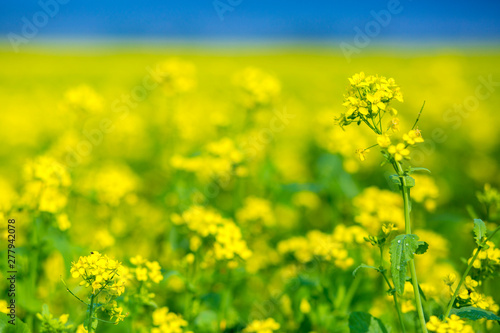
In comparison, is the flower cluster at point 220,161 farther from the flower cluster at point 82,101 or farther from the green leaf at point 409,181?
the green leaf at point 409,181

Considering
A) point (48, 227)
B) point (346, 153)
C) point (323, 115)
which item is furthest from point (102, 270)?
point (323, 115)

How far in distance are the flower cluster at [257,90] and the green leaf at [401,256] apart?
9.01ft

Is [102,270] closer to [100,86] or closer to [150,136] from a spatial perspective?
[150,136]

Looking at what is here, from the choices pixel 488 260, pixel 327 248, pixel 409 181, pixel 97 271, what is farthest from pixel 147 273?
pixel 488 260

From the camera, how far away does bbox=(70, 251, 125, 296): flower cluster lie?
87.1 inches

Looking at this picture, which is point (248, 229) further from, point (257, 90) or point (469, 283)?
point (469, 283)

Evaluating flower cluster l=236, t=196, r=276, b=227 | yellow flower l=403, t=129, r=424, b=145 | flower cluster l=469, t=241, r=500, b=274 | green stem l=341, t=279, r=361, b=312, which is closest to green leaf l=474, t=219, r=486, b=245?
flower cluster l=469, t=241, r=500, b=274

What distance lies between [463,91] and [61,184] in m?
9.97

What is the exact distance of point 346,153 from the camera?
4.32 m

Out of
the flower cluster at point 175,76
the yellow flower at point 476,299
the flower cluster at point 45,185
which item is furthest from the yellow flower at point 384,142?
the flower cluster at point 175,76

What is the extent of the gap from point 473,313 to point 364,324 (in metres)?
0.52

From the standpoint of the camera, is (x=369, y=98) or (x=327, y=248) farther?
(x=327, y=248)

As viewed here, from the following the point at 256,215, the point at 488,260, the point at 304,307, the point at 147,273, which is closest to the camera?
the point at 488,260

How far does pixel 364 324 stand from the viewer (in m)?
2.46
